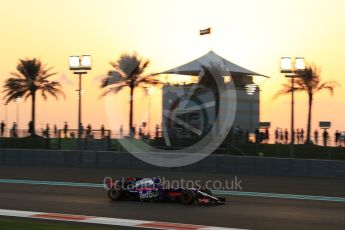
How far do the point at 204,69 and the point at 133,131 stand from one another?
13.2 metres

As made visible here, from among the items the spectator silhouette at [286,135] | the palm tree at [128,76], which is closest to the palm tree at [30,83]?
the palm tree at [128,76]

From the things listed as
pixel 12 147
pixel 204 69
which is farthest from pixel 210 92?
pixel 12 147

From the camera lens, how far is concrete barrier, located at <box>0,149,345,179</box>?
62.5 ft

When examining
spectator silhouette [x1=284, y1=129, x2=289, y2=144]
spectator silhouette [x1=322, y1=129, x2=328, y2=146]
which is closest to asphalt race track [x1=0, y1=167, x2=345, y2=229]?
spectator silhouette [x1=322, y1=129, x2=328, y2=146]

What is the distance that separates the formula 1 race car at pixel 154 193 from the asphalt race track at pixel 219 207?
19cm

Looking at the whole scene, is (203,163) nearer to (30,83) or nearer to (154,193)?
(154,193)

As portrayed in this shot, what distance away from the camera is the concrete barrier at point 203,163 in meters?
19.0

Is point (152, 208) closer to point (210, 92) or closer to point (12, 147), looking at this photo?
point (12, 147)

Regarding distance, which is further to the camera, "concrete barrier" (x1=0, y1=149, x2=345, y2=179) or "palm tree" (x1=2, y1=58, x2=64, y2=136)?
"palm tree" (x1=2, y1=58, x2=64, y2=136)

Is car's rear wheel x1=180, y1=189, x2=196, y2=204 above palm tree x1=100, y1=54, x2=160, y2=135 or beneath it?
beneath

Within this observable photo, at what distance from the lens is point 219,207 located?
36.7ft

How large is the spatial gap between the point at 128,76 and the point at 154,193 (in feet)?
91.2

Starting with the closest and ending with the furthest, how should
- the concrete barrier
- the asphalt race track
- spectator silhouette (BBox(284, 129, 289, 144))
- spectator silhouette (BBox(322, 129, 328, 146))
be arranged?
the asphalt race track, the concrete barrier, spectator silhouette (BBox(322, 129, 328, 146)), spectator silhouette (BBox(284, 129, 289, 144))

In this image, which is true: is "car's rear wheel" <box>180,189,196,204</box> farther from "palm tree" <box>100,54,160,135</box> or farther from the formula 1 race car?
"palm tree" <box>100,54,160,135</box>
